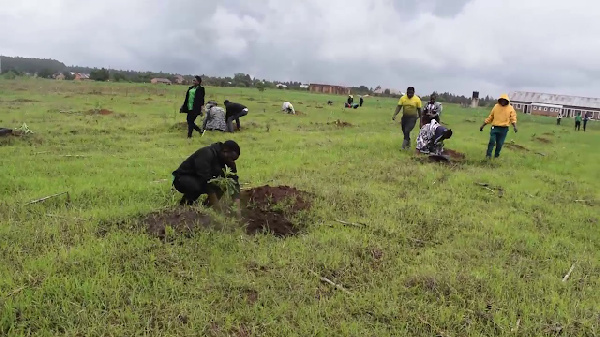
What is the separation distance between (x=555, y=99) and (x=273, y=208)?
265 ft

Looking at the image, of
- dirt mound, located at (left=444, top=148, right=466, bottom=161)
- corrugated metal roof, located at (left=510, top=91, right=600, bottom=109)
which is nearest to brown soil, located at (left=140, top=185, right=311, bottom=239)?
dirt mound, located at (left=444, top=148, right=466, bottom=161)

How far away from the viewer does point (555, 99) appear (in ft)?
239

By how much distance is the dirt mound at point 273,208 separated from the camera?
491cm

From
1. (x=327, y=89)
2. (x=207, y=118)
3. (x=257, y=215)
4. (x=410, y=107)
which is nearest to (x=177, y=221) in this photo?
(x=257, y=215)

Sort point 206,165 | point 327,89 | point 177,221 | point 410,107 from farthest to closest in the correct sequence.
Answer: point 327,89, point 410,107, point 206,165, point 177,221

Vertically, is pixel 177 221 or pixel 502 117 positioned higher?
pixel 502 117

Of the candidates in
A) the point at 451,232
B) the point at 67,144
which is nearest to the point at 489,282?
the point at 451,232

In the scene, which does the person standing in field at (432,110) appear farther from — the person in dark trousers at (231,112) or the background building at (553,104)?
the background building at (553,104)

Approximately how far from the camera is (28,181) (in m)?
6.44

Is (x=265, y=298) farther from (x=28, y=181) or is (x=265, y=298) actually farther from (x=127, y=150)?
(x=127, y=150)

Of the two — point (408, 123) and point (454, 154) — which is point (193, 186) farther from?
point (454, 154)

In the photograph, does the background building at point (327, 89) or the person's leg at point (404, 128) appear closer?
the person's leg at point (404, 128)

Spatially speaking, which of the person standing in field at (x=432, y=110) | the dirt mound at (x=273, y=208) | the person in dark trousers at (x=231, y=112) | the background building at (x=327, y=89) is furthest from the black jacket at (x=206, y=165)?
the background building at (x=327, y=89)

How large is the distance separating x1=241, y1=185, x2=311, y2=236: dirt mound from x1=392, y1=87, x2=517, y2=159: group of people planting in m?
4.85
